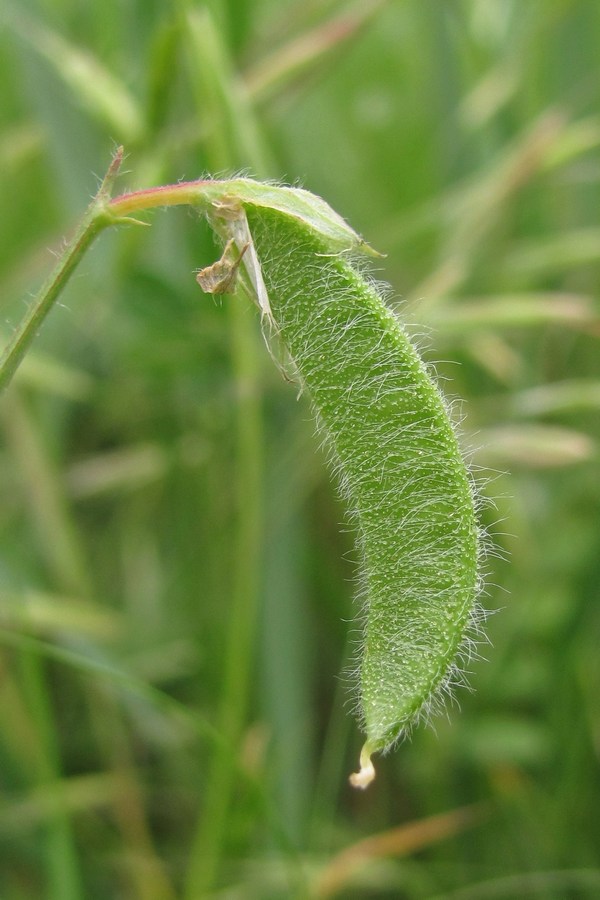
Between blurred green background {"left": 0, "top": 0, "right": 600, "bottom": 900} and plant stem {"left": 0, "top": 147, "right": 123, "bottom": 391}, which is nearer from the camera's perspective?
plant stem {"left": 0, "top": 147, "right": 123, "bottom": 391}

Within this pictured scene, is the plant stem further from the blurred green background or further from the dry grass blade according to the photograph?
the dry grass blade

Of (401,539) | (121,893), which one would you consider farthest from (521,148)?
(121,893)

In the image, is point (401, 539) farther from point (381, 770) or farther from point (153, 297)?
point (381, 770)

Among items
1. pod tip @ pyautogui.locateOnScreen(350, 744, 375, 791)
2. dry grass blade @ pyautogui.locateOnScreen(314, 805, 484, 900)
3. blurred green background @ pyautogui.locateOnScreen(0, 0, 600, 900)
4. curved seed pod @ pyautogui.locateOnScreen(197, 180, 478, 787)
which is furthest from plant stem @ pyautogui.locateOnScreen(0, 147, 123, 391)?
dry grass blade @ pyautogui.locateOnScreen(314, 805, 484, 900)

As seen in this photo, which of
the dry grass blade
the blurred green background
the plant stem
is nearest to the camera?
the plant stem

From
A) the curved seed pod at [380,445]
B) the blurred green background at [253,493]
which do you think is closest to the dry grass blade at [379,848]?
the blurred green background at [253,493]

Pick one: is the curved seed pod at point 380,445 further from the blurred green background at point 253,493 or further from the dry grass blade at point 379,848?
the dry grass blade at point 379,848
